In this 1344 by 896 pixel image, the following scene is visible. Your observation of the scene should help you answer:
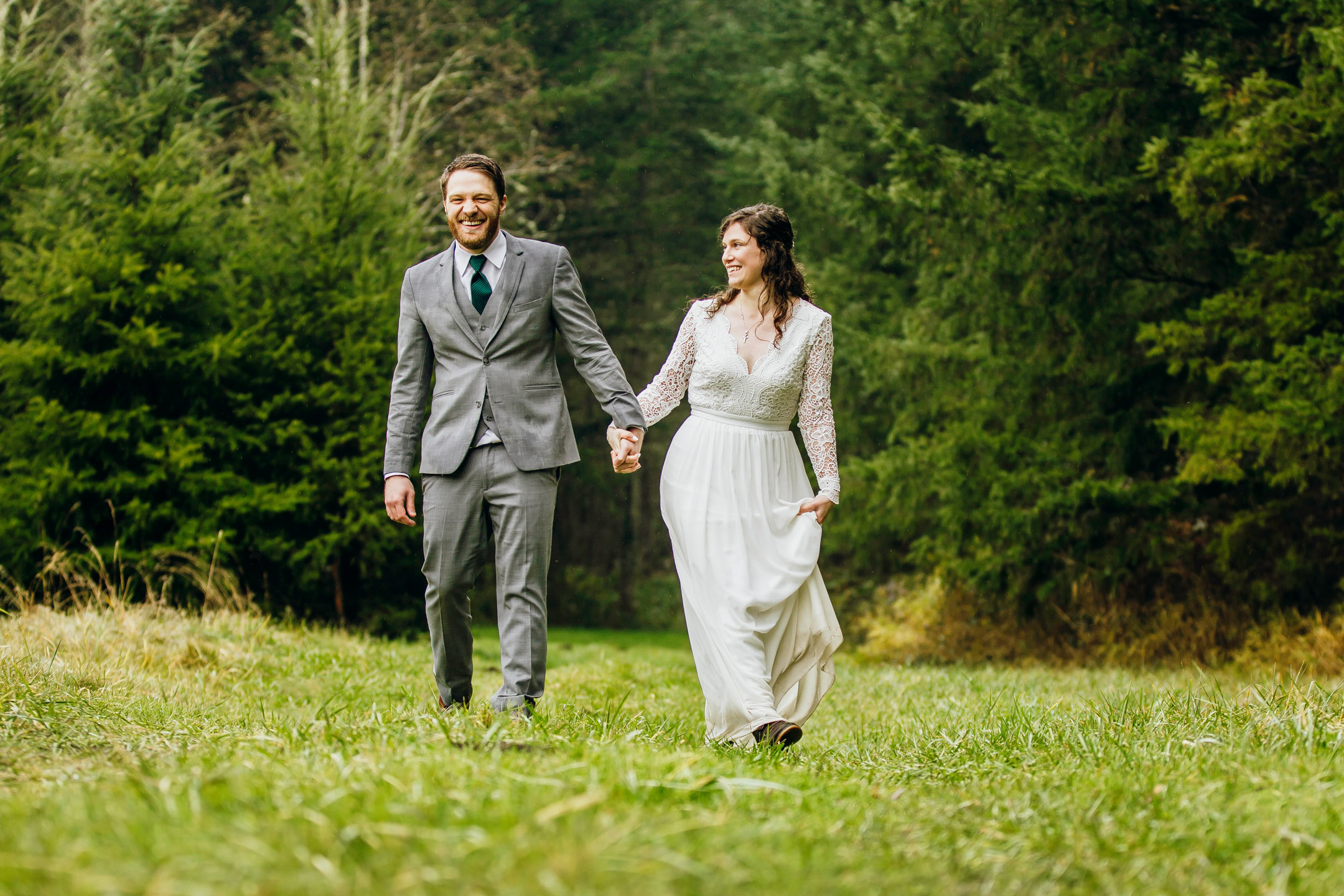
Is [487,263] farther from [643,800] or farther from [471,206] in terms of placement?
[643,800]

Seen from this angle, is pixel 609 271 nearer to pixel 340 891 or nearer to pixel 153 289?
pixel 153 289

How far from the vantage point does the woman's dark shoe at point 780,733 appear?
13.6ft

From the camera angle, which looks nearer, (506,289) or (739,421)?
(506,289)

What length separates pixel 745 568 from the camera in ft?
14.7

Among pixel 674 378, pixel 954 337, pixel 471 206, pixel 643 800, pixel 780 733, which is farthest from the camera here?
pixel 954 337

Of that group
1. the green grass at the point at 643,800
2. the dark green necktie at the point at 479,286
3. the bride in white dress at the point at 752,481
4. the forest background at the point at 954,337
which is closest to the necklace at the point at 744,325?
the bride in white dress at the point at 752,481

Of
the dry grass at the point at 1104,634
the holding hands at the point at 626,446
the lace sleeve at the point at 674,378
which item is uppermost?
the lace sleeve at the point at 674,378

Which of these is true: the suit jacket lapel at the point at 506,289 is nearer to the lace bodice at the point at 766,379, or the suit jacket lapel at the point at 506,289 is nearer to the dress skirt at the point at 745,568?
the lace bodice at the point at 766,379

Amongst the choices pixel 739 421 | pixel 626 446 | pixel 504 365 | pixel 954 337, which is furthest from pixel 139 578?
pixel 954 337

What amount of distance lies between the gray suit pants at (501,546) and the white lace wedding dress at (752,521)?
56 cm

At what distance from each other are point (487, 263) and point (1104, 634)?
350 inches

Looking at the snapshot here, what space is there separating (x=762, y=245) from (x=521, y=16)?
18566mm

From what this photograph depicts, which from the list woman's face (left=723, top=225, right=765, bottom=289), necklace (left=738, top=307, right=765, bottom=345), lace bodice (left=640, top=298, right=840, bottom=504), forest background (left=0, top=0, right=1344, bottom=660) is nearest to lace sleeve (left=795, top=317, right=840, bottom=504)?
lace bodice (left=640, top=298, right=840, bottom=504)

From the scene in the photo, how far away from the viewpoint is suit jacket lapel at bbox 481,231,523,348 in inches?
178
